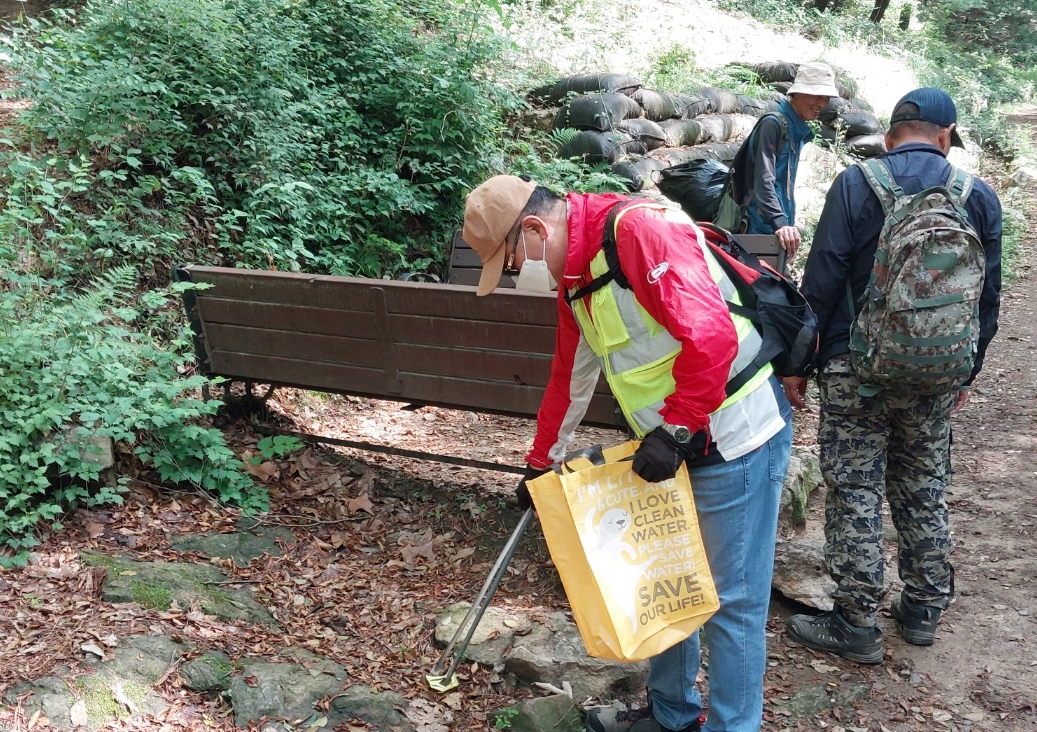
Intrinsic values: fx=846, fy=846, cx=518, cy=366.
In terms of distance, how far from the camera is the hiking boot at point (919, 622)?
3.61 m

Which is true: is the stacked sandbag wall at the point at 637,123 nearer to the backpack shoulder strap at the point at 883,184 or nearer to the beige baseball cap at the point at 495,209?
the backpack shoulder strap at the point at 883,184

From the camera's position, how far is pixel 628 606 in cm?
A: 233

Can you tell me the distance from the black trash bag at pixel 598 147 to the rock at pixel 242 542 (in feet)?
17.9

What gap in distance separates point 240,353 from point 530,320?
178 centimetres

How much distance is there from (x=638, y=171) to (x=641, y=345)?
635 cm

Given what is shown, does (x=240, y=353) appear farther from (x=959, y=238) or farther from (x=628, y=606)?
(x=959, y=238)

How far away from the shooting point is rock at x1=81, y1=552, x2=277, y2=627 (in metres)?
3.38

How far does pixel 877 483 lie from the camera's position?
11.3ft

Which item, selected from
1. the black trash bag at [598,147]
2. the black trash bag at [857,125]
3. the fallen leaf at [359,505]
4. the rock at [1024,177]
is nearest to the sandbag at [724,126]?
the black trash bag at [857,125]

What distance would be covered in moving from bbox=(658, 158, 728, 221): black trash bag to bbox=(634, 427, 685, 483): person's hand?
11.9ft

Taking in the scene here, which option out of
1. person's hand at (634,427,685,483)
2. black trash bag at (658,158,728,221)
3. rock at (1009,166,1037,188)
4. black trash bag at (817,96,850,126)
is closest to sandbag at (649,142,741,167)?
black trash bag at (817,96,850,126)

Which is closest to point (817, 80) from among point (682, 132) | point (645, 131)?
point (645, 131)

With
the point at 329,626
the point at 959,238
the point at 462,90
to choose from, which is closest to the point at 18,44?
the point at 462,90

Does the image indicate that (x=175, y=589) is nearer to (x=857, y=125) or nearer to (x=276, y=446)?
(x=276, y=446)
